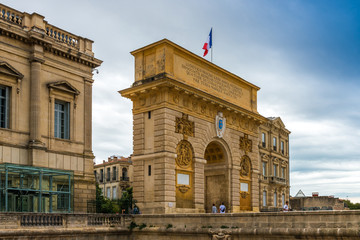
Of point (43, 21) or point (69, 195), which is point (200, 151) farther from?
point (43, 21)

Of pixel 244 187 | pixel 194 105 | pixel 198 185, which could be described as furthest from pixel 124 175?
pixel 194 105

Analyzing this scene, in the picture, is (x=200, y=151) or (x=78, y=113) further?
(x=200, y=151)

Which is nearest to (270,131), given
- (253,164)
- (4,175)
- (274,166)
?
(274,166)

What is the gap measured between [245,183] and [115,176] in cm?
3911

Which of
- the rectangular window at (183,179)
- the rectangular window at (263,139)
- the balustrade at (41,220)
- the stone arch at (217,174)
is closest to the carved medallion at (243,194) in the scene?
the stone arch at (217,174)

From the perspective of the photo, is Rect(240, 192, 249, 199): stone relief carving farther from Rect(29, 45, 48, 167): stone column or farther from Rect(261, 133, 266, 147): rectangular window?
Rect(261, 133, 266, 147): rectangular window

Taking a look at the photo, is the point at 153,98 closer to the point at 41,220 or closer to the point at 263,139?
the point at 41,220

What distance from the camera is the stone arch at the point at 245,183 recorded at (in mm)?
34781

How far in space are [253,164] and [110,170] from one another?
40.0 m

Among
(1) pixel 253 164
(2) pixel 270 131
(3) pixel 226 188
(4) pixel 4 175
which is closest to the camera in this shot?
(4) pixel 4 175

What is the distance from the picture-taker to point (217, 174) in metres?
33.8

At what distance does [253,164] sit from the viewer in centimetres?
3638

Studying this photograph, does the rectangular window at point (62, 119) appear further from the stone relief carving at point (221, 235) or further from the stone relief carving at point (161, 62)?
the stone relief carving at point (221, 235)

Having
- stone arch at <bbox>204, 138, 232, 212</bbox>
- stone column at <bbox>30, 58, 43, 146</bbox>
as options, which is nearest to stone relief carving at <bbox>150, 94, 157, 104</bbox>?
stone arch at <bbox>204, 138, 232, 212</bbox>
